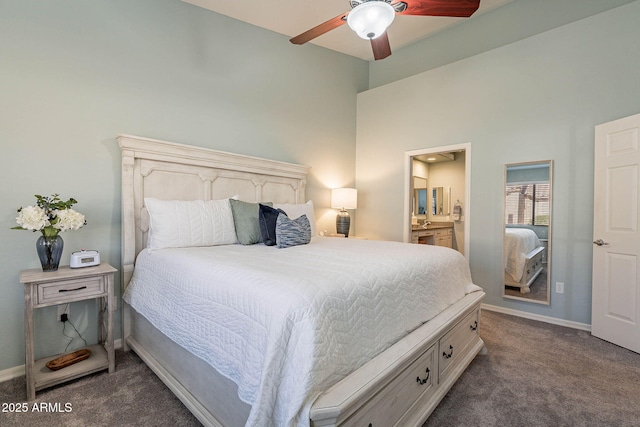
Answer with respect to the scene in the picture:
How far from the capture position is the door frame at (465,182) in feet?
12.1

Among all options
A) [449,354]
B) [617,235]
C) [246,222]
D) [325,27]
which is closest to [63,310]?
[246,222]

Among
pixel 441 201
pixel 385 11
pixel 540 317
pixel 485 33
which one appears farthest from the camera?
pixel 441 201

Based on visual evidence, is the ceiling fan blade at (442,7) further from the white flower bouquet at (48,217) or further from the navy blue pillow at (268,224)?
the white flower bouquet at (48,217)

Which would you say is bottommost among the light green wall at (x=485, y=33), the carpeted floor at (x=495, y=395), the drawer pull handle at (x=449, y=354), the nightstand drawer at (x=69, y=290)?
the carpeted floor at (x=495, y=395)

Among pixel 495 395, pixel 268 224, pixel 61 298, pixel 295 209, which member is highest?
pixel 295 209

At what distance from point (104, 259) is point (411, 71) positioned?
4.51m

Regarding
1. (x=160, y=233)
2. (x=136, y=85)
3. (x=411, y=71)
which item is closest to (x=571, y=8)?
(x=411, y=71)

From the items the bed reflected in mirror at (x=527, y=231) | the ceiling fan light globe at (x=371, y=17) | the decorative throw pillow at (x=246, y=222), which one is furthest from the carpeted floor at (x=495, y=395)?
the ceiling fan light globe at (x=371, y=17)

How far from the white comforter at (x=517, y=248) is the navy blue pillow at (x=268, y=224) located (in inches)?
102

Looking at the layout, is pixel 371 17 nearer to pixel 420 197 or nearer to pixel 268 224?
pixel 268 224

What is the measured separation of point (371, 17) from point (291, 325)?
6.04 ft

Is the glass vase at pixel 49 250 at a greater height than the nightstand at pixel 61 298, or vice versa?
the glass vase at pixel 49 250

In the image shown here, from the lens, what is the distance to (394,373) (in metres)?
1.34

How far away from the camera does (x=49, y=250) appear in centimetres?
198
